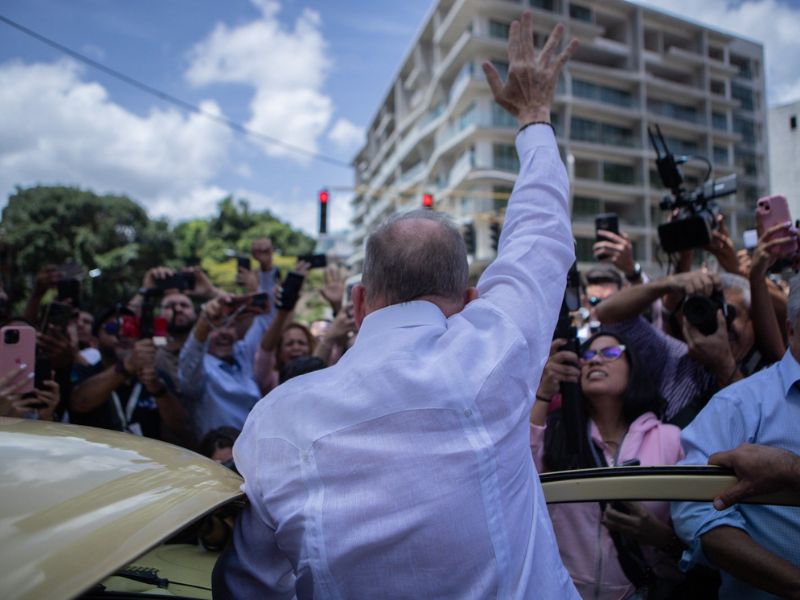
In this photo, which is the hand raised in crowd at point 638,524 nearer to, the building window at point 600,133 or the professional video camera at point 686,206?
the professional video camera at point 686,206

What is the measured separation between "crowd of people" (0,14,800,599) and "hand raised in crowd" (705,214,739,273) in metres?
0.18

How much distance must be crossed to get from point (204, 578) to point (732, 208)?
53.1 m

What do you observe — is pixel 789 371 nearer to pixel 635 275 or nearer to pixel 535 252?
pixel 535 252

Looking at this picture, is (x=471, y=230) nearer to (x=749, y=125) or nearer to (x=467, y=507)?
(x=467, y=507)

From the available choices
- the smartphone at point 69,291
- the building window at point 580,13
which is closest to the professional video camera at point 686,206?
the smartphone at point 69,291

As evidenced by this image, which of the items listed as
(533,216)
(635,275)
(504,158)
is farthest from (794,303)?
(504,158)

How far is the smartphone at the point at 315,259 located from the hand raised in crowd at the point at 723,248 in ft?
9.61

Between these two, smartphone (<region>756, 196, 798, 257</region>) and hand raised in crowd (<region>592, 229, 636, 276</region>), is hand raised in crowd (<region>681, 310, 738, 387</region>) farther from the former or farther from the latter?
hand raised in crowd (<region>592, 229, 636, 276</region>)

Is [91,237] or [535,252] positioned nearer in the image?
[535,252]

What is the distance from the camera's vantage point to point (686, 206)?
11.5 ft

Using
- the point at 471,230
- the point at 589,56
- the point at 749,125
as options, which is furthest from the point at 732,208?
the point at 471,230

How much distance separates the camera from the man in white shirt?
4.12ft

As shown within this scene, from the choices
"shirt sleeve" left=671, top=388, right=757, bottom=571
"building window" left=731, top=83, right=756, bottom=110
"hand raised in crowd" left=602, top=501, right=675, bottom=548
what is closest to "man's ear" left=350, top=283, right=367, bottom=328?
"hand raised in crowd" left=602, top=501, right=675, bottom=548

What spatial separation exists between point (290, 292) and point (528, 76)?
294cm
